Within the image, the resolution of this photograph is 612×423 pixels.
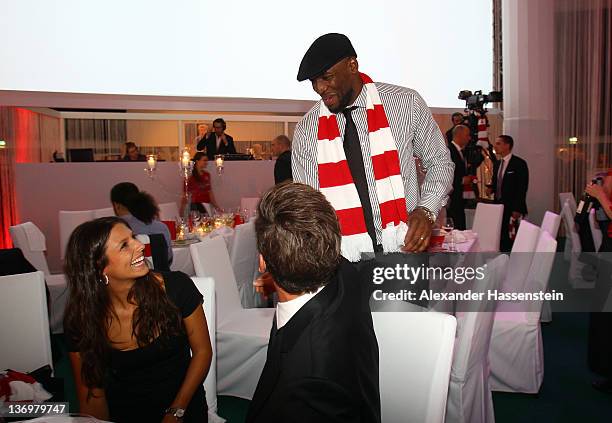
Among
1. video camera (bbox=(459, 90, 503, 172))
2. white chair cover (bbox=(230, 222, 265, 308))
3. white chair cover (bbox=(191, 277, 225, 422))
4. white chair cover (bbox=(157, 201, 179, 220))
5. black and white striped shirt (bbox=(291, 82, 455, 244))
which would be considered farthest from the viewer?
video camera (bbox=(459, 90, 503, 172))

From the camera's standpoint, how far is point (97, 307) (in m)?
1.96

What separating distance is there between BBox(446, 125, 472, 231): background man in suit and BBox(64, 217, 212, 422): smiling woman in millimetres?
5299

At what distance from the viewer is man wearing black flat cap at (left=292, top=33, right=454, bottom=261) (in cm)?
212

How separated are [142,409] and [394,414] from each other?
847mm

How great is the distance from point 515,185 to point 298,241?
5622mm

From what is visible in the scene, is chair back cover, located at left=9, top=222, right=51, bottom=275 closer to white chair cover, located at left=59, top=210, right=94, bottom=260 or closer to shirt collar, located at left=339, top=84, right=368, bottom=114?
white chair cover, located at left=59, top=210, right=94, bottom=260

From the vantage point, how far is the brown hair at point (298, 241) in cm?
127

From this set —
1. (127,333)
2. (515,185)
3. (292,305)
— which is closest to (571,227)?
(515,185)

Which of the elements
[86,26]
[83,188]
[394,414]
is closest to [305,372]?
[394,414]

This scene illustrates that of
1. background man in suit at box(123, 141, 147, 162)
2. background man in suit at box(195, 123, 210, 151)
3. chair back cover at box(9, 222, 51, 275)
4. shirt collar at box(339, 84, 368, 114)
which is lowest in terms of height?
chair back cover at box(9, 222, 51, 275)

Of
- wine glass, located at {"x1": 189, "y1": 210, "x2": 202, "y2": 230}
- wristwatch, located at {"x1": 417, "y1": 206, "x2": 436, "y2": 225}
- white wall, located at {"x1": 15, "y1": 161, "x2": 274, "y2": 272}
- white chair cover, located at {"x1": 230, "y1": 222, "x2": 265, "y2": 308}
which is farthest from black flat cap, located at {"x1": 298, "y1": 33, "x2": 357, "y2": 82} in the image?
white wall, located at {"x1": 15, "y1": 161, "x2": 274, "y2": 272}

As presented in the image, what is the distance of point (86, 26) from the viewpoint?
7.73 m

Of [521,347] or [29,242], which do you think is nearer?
[521,347]

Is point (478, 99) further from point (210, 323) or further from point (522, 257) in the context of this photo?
point (210, 323)
